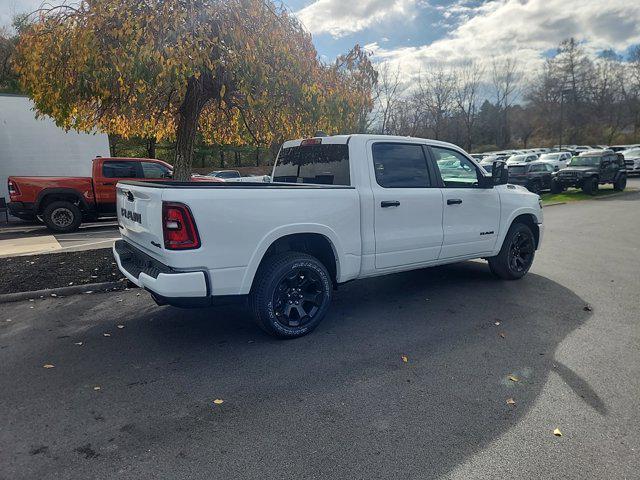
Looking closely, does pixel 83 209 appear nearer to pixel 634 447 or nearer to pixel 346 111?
pixel 346 111

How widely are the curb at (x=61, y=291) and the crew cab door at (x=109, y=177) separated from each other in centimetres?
659

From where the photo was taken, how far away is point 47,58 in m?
5.61

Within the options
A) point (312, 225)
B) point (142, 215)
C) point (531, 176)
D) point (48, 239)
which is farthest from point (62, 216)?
point (531, 176)

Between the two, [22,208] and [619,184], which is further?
[619,184]

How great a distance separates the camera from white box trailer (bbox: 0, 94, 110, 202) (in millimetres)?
14062

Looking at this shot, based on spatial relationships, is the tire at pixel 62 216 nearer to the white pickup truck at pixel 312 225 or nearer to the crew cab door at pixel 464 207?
the white pickup truck at pixel 312 225

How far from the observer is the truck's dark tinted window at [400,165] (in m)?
4.68

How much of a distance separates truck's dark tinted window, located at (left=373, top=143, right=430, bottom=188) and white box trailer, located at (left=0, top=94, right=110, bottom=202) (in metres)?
13.0

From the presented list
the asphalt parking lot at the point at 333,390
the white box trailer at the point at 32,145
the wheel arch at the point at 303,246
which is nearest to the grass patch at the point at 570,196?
the asphalt parking lot at the point at 333,390

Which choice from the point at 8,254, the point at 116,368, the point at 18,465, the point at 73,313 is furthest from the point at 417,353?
the point at 8,254

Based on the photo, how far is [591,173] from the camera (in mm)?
19016

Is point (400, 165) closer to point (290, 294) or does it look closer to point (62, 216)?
point (290, 294)

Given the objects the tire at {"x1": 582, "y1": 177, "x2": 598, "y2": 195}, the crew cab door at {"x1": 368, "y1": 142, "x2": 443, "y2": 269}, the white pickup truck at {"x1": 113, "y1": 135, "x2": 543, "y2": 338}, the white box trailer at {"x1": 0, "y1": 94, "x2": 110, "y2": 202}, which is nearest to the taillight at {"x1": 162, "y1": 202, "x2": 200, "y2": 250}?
the white pickup truck at {"x1": 113, "y1": 135, "x2": 543, "y2": 338}

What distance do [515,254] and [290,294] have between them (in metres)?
3.76
